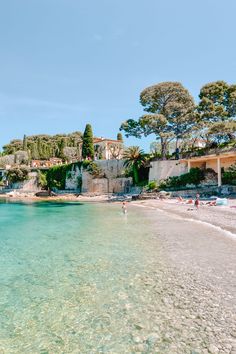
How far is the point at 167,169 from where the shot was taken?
36.6 metres

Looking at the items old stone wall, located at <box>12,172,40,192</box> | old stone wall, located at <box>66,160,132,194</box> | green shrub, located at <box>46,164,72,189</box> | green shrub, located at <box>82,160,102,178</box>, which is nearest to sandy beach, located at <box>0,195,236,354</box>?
old stone wall, located at <box>66,160,132,194</box>

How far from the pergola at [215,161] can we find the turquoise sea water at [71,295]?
2173 centimetres

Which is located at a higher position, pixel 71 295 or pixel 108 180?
pixel 108 180

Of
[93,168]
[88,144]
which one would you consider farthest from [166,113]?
[88,144]

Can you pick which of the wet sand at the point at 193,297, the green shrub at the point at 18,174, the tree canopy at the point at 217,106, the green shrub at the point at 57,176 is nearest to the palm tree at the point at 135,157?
the tree canopy at the point at 217,106

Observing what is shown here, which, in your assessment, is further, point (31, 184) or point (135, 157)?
point (31, 184)

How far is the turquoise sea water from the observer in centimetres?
438

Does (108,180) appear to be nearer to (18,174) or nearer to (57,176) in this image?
(57,176)

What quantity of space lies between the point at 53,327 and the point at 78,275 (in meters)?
2.66

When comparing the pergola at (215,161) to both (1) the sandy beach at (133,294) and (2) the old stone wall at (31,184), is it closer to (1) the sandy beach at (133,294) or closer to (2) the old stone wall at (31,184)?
(1) the sandy beach at (133,294)

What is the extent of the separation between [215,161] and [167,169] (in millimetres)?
5804

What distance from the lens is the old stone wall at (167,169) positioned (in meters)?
36.0

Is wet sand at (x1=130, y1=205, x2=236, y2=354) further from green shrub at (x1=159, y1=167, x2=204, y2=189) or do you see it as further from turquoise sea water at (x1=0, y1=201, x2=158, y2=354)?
green shrub at (x1=159, y1=167, x2=204, y2=189)

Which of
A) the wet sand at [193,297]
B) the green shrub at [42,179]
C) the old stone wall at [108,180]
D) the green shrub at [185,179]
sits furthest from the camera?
→ the green shrub at [42,179]
